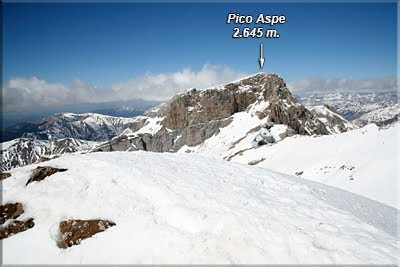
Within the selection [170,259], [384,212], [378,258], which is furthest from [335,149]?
[170,259]

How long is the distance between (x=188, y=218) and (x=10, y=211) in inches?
287

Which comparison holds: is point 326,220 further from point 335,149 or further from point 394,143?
point 335,149

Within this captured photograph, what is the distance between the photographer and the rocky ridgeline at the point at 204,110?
159m

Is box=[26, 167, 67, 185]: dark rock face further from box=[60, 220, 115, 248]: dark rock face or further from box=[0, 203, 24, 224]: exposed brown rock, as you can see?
box=[60, 220, 115, 248]: dark rock face

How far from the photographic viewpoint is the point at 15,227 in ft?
32.9

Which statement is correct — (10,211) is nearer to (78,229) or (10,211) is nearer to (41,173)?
(41,173)

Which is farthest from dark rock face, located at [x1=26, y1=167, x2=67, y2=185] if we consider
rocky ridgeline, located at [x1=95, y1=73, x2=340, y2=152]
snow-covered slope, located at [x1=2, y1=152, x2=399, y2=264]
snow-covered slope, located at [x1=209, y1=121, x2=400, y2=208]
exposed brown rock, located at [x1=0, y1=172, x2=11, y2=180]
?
rocky ridgeline, located at [x1=95, y1=73, x2=340, y2=152]

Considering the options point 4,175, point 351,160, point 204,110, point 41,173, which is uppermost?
point 41,173

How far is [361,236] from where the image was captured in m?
9.30

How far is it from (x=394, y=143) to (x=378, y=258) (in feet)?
84.4

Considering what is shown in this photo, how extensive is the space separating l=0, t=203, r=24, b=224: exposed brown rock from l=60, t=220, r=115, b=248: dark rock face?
227cm

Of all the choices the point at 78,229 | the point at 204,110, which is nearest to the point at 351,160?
the point at 78,229

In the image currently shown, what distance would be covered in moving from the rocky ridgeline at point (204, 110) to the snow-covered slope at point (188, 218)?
139 m

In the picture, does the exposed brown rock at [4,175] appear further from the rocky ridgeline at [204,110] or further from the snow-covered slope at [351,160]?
the rocky ridgeline at [204,110]
